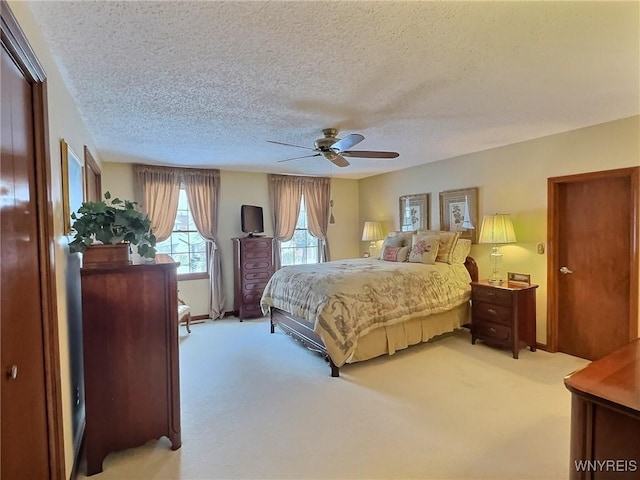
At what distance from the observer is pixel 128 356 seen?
7.00 feet

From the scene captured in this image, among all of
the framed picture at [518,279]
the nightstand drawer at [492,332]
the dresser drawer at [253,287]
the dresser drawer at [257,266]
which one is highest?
the dresser drawer at [257,266]

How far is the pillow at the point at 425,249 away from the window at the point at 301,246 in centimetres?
232

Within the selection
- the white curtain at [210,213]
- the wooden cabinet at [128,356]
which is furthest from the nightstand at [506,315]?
the white curtain at [210,213]

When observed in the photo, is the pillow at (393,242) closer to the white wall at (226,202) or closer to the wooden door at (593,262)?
the wooden door at (593,262)

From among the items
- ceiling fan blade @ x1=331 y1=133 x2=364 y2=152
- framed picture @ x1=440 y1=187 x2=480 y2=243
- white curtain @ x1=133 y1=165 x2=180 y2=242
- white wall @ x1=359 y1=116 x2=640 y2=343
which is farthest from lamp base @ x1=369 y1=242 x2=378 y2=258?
white curtain @ x1=133 y1=165 x2=180 y2=242

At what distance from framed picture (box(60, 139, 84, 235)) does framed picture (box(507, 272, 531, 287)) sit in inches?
165

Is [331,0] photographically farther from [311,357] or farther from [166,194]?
[166,194]

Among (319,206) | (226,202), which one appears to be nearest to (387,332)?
(319,206)

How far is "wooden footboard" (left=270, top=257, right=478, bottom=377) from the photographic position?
358 centimetres

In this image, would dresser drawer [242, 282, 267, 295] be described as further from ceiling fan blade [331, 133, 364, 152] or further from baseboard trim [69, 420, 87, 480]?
baseboard trim [69, 420, 87, 480]

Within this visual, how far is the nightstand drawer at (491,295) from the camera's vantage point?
12.5 ft

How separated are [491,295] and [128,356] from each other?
360cm

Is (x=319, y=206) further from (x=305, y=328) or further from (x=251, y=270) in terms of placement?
(x=305, y=328)

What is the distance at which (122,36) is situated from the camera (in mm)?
1744
